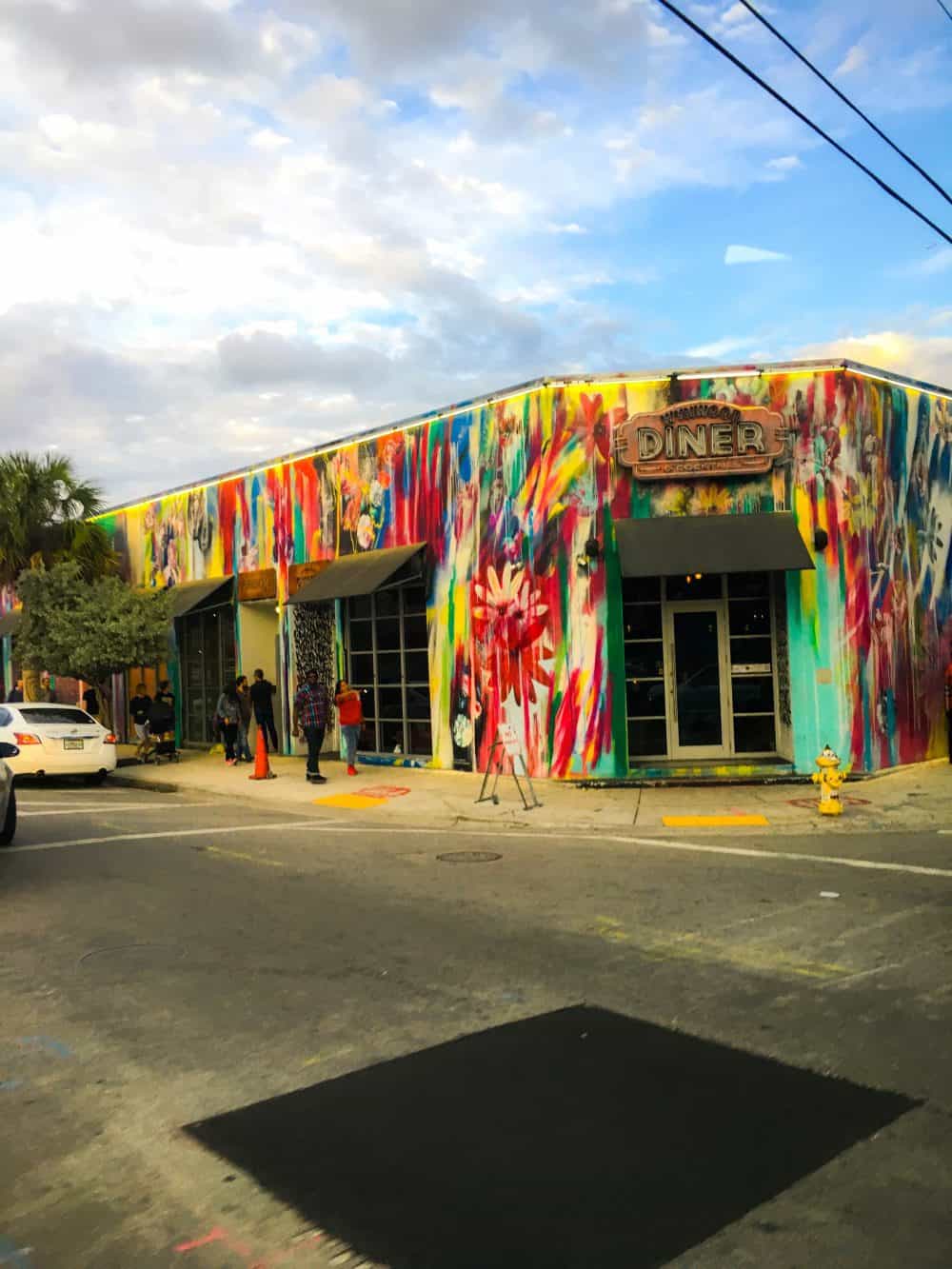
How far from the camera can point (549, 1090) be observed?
448cm

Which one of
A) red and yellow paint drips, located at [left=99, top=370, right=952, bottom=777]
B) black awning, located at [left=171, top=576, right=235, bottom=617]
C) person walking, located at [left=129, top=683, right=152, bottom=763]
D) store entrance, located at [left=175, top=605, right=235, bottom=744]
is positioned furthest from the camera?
store entrance, located at [left=175, top=605, right=235, bottom=744]

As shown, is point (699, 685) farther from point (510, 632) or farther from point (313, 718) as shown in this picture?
point (313, 718)

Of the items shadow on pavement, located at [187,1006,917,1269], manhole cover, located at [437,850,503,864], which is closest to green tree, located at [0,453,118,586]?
manhole cover, located at [437,850,503,864]

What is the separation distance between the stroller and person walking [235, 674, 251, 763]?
164 centimetres

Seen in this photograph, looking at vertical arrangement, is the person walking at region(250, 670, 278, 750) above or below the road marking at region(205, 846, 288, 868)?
above

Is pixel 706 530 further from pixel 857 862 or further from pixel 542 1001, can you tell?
pixel 542 1001

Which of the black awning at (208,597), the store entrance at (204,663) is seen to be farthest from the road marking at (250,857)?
the store entrance at (204,663)

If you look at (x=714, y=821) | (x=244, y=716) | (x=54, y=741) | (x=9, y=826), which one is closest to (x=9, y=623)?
(x=244, y=716)

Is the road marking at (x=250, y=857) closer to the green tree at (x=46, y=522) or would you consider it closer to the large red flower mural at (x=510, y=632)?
the large red flower mural at (x=510, y=632)

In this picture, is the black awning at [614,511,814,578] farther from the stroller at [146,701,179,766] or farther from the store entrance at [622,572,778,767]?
the stroller at [146,701,179,766]

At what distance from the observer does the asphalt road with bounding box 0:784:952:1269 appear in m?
3.41

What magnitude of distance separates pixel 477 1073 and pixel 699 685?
1211 cm

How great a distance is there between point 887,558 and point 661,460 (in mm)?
3733

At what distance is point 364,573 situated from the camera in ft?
58.1
